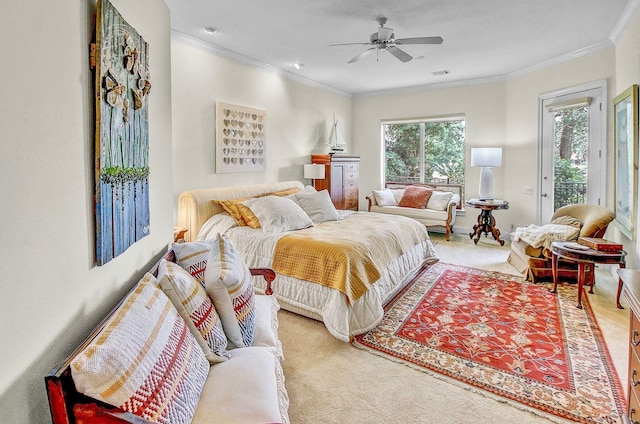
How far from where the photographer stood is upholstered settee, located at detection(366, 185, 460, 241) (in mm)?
5914

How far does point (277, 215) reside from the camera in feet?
11.7

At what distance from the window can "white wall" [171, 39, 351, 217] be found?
1499mm

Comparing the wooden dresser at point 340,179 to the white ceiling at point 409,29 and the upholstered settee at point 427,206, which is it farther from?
the white ceiling at point 409,29

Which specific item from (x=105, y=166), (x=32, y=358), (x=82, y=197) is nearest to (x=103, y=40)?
(x=105, y=166)

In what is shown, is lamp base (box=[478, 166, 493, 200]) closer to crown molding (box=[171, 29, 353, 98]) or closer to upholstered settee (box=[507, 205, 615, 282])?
upholstered settee (box=[507, 205, 615, 282])

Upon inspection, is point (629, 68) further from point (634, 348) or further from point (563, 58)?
point (634, 348)

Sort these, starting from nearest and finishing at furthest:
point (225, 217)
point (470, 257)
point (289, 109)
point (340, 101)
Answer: point (225, 217) < point (470, 257) < point (289, 109) < point (340, 101)

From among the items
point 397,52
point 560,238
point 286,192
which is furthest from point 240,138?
point 560,238

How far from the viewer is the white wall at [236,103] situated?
3916 mm

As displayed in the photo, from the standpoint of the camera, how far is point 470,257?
16.1 ft

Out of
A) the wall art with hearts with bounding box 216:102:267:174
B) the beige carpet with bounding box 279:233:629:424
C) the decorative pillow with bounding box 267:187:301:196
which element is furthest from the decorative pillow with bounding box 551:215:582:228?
the wall art with hearts with bounding box 216:102:267:174

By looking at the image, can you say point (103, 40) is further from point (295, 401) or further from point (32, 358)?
point (295, 401)

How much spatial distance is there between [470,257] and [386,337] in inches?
108

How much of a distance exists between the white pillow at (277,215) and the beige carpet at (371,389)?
3.18 ft
